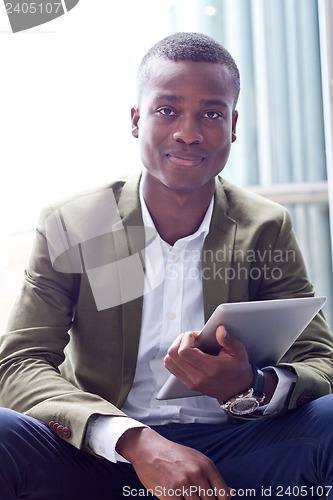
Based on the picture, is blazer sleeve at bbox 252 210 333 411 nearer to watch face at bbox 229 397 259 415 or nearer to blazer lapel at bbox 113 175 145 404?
watch face at bbox 229 397 259 415

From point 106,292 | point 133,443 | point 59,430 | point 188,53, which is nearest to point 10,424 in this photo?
point 59,430

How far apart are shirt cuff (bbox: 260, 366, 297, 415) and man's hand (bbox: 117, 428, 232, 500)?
0.20m

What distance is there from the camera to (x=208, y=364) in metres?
1.33

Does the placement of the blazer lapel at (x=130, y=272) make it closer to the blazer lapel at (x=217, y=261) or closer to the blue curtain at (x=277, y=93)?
the blazer lapel at (x=217, y=261)

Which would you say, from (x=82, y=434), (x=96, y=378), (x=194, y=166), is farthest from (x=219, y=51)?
(x=82, y=434)

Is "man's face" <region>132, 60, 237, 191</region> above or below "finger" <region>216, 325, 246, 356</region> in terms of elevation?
above

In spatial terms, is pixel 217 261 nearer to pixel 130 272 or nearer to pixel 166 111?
pixel 130 272

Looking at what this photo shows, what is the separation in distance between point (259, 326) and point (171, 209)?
435mm

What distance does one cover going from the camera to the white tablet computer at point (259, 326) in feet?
4.15

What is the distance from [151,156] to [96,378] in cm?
48

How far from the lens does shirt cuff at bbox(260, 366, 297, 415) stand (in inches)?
55.9

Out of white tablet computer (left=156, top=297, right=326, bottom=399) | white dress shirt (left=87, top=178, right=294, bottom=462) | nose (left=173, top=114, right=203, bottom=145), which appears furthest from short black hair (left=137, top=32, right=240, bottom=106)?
white tablet computer (left=156, top=297, right=326, bottom=399)

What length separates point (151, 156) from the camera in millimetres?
1626

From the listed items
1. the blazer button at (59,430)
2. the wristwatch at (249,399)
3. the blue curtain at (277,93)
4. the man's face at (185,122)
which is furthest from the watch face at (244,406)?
the blue curtain at (277,93)
